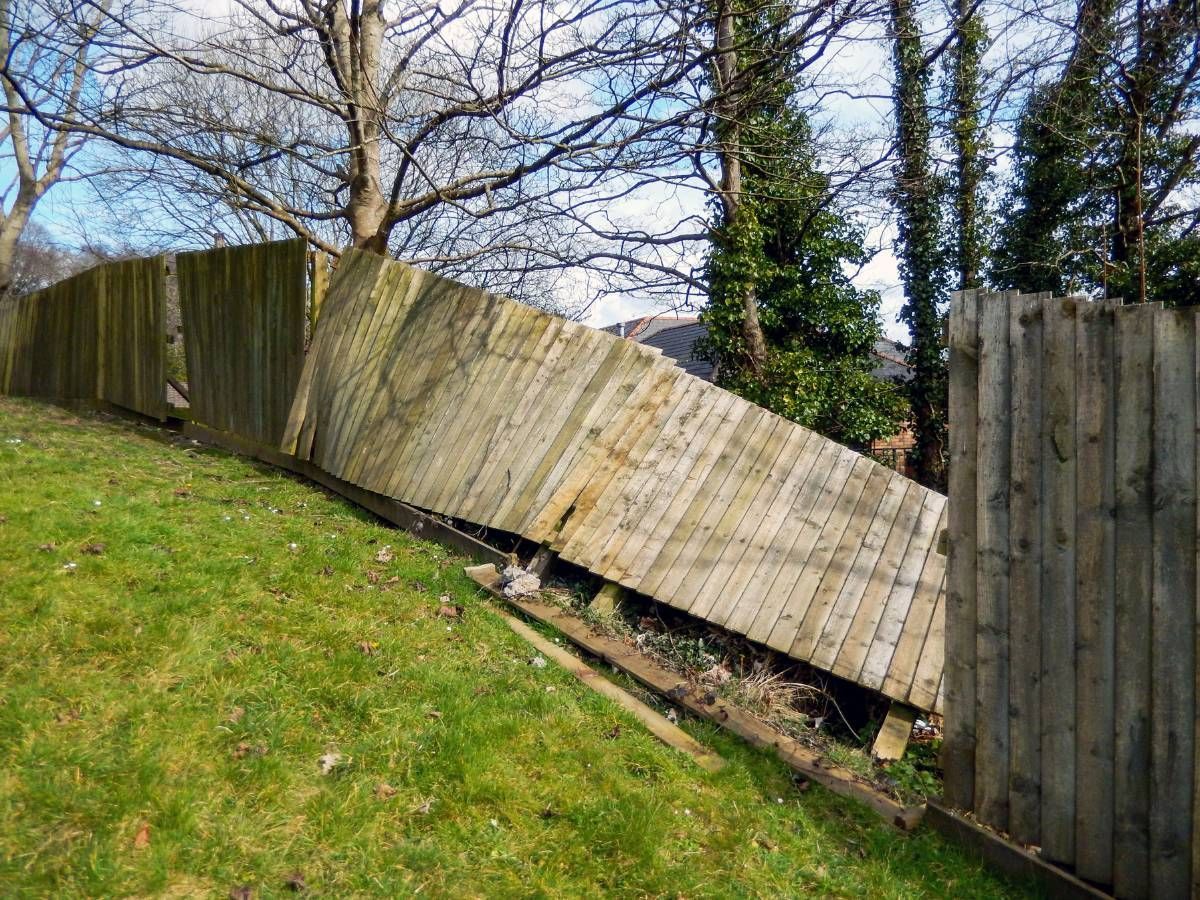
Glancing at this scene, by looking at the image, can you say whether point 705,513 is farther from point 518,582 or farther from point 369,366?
point 369,366

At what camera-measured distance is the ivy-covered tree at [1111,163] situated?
1121 cm

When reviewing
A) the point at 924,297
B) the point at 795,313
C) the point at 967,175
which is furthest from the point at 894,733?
the point at 967,175

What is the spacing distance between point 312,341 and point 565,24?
11.5ft

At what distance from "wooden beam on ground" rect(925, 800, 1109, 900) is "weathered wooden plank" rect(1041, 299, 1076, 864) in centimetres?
6

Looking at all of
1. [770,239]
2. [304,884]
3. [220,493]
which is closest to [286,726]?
[304,884]

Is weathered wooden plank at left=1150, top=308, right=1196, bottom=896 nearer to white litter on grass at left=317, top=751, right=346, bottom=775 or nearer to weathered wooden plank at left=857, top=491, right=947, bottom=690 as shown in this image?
weathered wooden plank at left=857, top=491, right=947, bottom=690

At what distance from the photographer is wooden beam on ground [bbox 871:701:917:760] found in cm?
395

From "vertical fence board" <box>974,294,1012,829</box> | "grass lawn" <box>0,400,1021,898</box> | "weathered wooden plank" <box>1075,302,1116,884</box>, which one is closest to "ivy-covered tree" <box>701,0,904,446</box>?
"grass lawn" <box>0,400,1021,898</box>

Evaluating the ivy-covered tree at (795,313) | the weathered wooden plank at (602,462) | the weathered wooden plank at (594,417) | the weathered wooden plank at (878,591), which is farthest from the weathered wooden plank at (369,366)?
the ivy-covered tree at (795,313)

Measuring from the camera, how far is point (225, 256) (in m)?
8.25

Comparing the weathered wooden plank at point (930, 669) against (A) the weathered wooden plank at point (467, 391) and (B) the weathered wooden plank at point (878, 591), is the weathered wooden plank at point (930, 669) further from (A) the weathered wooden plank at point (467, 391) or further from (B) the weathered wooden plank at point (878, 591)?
(A) the weathered wooden plank at point (467, 391)

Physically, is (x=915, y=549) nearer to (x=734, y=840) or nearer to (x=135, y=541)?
(x=734, y=840)

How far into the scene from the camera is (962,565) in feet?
9.87

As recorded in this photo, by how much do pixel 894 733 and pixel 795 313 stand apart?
1066cm
